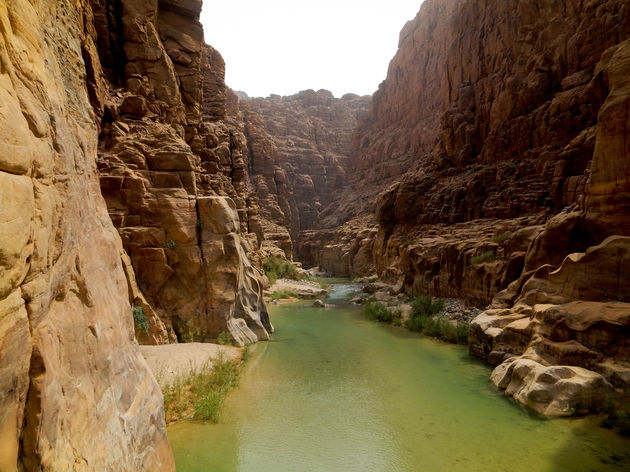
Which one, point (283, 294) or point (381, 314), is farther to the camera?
point (283, 294)

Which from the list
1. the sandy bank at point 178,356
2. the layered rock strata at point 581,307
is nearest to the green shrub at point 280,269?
the sandy bank at point 178,356

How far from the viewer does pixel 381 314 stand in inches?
Answer: 792

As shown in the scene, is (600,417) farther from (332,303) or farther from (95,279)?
(332,303)

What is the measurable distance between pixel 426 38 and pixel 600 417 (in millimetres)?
69772

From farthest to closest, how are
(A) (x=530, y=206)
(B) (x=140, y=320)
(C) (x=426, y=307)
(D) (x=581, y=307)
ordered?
(A) (x=530, y=206) < (C) (x=426, y=307) < (B) (x=140, y=320) < (D) (x=581, y=307)

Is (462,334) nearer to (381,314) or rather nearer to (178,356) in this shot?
(381,314)

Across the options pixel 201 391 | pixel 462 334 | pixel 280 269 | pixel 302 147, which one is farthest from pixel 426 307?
pixel 302 147

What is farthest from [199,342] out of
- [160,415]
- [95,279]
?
[95,279]

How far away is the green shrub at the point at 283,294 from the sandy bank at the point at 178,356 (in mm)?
14962

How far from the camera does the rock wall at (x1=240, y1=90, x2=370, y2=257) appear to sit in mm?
61938

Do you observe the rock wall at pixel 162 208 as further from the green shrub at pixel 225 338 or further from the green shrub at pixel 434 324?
the green shrub at pixel 434 324

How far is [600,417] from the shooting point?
800 cm

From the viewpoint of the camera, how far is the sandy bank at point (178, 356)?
31.3 ft

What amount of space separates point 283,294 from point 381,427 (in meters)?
20.8
